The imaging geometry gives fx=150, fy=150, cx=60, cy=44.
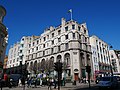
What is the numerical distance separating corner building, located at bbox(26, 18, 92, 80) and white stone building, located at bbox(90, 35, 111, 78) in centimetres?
299

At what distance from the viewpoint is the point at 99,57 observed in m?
54.8

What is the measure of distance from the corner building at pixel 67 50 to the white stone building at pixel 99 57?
9.82 ft

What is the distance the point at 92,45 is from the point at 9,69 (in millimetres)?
39488

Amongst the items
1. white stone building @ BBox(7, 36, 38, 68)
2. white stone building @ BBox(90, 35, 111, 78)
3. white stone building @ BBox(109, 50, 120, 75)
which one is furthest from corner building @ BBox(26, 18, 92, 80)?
white stone building @ BBox(109, 50, 120, 75)

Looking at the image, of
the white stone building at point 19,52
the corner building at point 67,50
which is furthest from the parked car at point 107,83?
the white stone building at point 19,52

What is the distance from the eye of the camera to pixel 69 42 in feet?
150

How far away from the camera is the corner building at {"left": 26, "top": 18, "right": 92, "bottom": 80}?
43.8 m

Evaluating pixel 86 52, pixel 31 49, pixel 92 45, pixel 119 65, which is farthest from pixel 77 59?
pixel 119 65

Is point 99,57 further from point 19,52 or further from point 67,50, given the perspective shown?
point 19,52

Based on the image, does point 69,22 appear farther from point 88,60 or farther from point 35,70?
point 35,70

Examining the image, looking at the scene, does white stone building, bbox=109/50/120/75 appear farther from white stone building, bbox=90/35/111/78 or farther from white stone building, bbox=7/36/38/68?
white stone building, bbox=7/36/38/68

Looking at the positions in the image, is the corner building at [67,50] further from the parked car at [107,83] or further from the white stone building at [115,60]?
the parked car at [107,83]

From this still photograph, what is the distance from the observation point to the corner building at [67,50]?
43.8 metres

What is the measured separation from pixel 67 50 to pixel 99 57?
1547 centimetres
